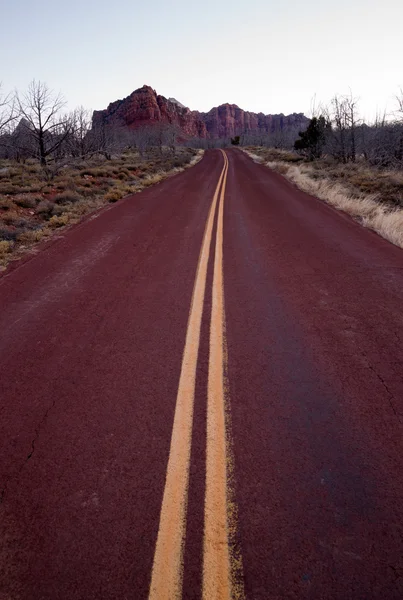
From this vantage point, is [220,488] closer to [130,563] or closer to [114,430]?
[130,563]

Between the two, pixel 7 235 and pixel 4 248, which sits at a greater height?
pixel 7 235

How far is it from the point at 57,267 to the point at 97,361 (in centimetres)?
363

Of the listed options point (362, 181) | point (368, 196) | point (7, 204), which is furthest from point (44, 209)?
point (362, 181)

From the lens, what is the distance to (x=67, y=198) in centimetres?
1365

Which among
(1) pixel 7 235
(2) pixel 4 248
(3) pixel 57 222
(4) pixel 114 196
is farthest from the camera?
(4) pixel 114 196

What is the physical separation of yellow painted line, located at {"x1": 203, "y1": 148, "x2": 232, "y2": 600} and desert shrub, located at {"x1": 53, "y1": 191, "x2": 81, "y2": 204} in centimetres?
1160

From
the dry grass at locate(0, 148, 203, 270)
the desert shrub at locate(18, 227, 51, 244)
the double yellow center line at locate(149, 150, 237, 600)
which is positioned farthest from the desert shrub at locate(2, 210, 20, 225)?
the double yellow center line at locate(149, 150, 237, 600)

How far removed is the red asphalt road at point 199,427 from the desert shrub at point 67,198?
7.97 metres

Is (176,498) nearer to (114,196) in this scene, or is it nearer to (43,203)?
(43,203)

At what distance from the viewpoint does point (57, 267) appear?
6652mm

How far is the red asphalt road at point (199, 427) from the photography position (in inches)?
74.4

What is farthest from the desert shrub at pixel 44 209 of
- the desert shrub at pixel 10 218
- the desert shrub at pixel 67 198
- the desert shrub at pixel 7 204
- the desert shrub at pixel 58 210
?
the desert shrub at pixel 67 198

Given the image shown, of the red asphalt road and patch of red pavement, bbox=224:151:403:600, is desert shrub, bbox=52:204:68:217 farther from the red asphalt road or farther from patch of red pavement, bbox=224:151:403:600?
patch of red pavement, bbox=224:151:403:600

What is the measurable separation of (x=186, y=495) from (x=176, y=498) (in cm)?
7
